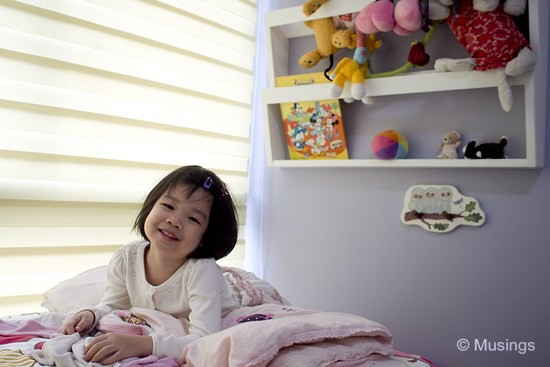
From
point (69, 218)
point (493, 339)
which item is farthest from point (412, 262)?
point (69, 218)

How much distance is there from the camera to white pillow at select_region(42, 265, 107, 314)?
1470mm

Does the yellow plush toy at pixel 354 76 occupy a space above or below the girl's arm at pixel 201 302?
above

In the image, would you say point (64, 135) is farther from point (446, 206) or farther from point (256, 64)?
point (446, 206)

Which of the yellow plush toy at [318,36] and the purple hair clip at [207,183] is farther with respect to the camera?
the yellow plush toy at [318,36]

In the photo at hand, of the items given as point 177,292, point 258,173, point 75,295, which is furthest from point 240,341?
point 258,173

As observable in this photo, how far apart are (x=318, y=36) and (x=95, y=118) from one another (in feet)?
2.80

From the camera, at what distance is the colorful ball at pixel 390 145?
5.89ft

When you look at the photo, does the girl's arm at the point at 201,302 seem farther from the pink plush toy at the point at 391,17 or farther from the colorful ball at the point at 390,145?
the pink plush toy at the point at 391,17

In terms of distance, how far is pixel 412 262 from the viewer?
1858mm

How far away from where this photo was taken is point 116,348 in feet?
3.48

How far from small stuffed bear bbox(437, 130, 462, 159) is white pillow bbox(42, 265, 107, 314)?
1142 mm

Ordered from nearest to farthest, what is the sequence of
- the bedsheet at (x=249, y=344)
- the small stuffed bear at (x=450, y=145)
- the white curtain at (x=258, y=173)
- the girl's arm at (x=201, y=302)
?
the bedsheet at (x=249, y=344)
the girl's arm at (x=201, y=302)
the small stuffed bear at (x=450, y=145)
the white curtain at (x=258, y=173)

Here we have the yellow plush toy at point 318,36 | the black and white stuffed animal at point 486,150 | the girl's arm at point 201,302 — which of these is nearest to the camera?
the girl's arm at point 201,302

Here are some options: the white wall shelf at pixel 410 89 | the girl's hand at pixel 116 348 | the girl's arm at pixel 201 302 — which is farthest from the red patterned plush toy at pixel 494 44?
the girl's hand at pixel 116 348
